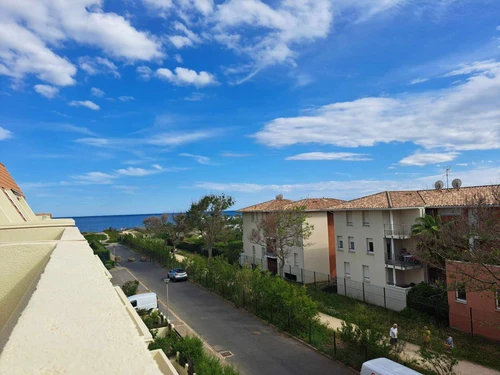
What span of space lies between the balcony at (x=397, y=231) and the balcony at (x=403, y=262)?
141 cm

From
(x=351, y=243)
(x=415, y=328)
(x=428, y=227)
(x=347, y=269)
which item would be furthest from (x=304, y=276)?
(x=415, y=328)

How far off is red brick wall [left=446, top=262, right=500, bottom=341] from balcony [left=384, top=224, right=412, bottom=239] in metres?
5.19

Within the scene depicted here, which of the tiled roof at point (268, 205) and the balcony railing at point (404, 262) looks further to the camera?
the tiled roof at point (268, 205)

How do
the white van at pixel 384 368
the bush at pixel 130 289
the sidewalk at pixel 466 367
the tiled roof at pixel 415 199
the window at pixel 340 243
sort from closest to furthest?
the white van at pixel 384 368, the sidewalk at pixel 466 367, the tiled roof at pixel 415 199, the bush at pixel 130 289, the window at pixel 340 243

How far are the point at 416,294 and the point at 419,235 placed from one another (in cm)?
356

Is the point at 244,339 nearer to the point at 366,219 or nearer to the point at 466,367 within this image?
the point at 466,367

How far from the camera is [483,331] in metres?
17.3

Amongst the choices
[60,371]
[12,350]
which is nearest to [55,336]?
[12,350]

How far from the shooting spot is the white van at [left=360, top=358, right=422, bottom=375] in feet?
38.4

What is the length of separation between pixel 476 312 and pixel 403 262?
6490 millimetres

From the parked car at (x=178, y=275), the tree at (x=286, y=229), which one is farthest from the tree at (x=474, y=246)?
the parked car at (x=178, y=275)

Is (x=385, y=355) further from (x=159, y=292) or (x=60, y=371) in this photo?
(x=159, y=292)

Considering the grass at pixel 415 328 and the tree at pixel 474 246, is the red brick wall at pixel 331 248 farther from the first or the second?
the tree at pixel 474 246

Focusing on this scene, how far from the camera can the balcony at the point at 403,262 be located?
2391 centimetres
